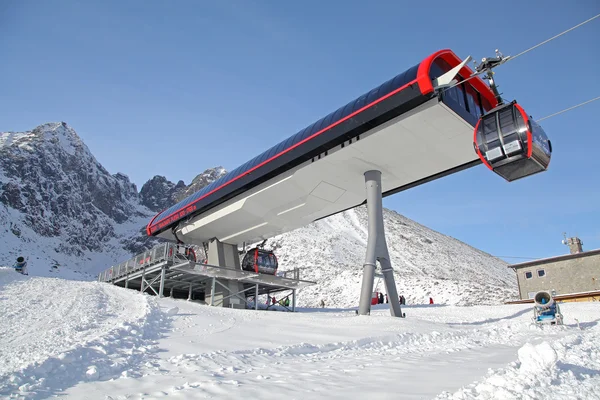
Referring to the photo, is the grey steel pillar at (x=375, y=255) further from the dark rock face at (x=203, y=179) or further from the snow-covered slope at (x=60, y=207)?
the dark rock face at (x=203, y=179)

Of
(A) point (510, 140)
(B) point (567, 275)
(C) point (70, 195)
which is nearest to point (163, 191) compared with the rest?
(C) point (70, 195)

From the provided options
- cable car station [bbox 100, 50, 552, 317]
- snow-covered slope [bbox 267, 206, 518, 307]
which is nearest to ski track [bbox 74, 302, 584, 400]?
cable car station [bbox 100, 50, 552, 317]

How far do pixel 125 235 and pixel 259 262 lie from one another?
281ft

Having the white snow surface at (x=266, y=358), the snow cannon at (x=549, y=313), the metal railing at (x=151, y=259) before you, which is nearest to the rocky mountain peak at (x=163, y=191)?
the metal railing at (x=151, y=259)

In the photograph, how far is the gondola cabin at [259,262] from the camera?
27000 millimetres

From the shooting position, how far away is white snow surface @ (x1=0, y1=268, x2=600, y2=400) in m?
5.25

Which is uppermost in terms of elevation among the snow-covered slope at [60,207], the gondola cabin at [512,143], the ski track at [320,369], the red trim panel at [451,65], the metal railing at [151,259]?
the snow-covered slope at [60,207]

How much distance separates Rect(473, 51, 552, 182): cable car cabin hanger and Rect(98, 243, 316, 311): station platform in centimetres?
1624

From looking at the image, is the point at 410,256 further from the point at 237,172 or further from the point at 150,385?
the point at 150,385

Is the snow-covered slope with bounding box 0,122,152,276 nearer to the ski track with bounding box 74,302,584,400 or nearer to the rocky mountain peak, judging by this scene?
→ the rocky mountain peak

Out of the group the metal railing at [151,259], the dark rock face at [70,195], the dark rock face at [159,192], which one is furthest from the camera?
the dark rock face at [159,192]

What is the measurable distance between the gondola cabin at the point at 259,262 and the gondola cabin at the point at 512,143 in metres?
17.7

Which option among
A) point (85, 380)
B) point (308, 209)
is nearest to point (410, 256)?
point (308, 209)

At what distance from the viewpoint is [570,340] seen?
10047 millimetres
